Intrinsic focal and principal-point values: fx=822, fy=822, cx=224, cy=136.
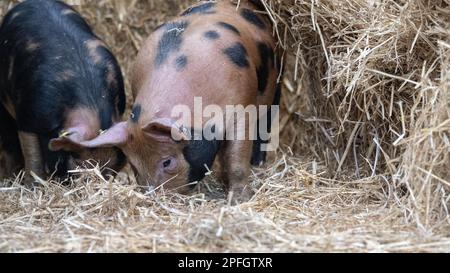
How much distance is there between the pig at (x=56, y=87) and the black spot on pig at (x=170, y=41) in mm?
570

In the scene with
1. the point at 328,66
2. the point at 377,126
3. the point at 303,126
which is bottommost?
the point at 303,126

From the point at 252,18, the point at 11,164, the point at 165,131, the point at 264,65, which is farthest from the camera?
the point at 11,164

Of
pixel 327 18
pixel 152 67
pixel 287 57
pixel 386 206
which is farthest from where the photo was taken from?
pixel 287 57

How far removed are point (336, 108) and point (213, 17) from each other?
116cm

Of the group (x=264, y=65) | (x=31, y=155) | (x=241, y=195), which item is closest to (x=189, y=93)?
(x=241, y=195)

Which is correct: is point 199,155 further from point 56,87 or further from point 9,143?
point 9,143

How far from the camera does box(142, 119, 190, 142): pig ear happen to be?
5.15 metres

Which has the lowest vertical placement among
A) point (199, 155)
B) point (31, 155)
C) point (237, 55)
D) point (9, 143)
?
point (9, 143)

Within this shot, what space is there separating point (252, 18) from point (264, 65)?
0.41m

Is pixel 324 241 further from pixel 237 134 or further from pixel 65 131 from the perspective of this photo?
pixel 65 131

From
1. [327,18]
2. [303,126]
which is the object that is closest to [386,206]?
[327,18]

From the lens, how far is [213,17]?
603 centimetres

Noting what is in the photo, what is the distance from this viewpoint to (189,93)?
17.9ft

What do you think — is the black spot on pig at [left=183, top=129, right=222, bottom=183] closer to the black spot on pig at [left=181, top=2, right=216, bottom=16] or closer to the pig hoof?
the pig hoof
